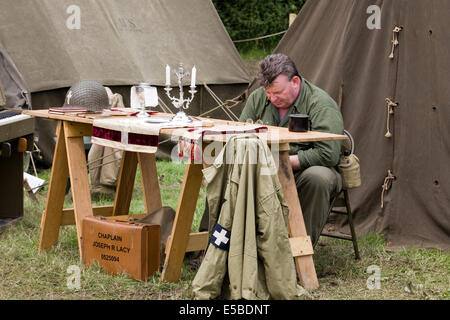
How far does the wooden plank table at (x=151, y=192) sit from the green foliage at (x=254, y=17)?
981 centimetres

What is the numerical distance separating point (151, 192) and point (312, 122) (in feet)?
3.91

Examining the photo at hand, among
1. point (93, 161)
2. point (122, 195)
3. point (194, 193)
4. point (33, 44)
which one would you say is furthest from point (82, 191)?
point (33, 44)

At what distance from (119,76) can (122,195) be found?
117 inches

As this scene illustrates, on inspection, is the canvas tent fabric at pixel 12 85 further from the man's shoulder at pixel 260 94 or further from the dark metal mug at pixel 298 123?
the dark metal mug at pixel 298 123

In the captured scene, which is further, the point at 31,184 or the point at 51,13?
the point at 51,13

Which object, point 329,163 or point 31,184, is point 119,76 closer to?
point 31,184

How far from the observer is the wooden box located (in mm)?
4164

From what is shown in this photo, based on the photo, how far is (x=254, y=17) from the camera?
1461 cm

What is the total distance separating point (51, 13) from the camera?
25.0 ft

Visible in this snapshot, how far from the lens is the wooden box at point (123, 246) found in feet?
13.7

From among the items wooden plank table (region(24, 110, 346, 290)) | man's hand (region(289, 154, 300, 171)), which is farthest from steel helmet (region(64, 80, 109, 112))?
man's hand (region(289, 154, 300, 171))

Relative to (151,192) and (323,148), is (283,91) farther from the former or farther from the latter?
(151,192)
